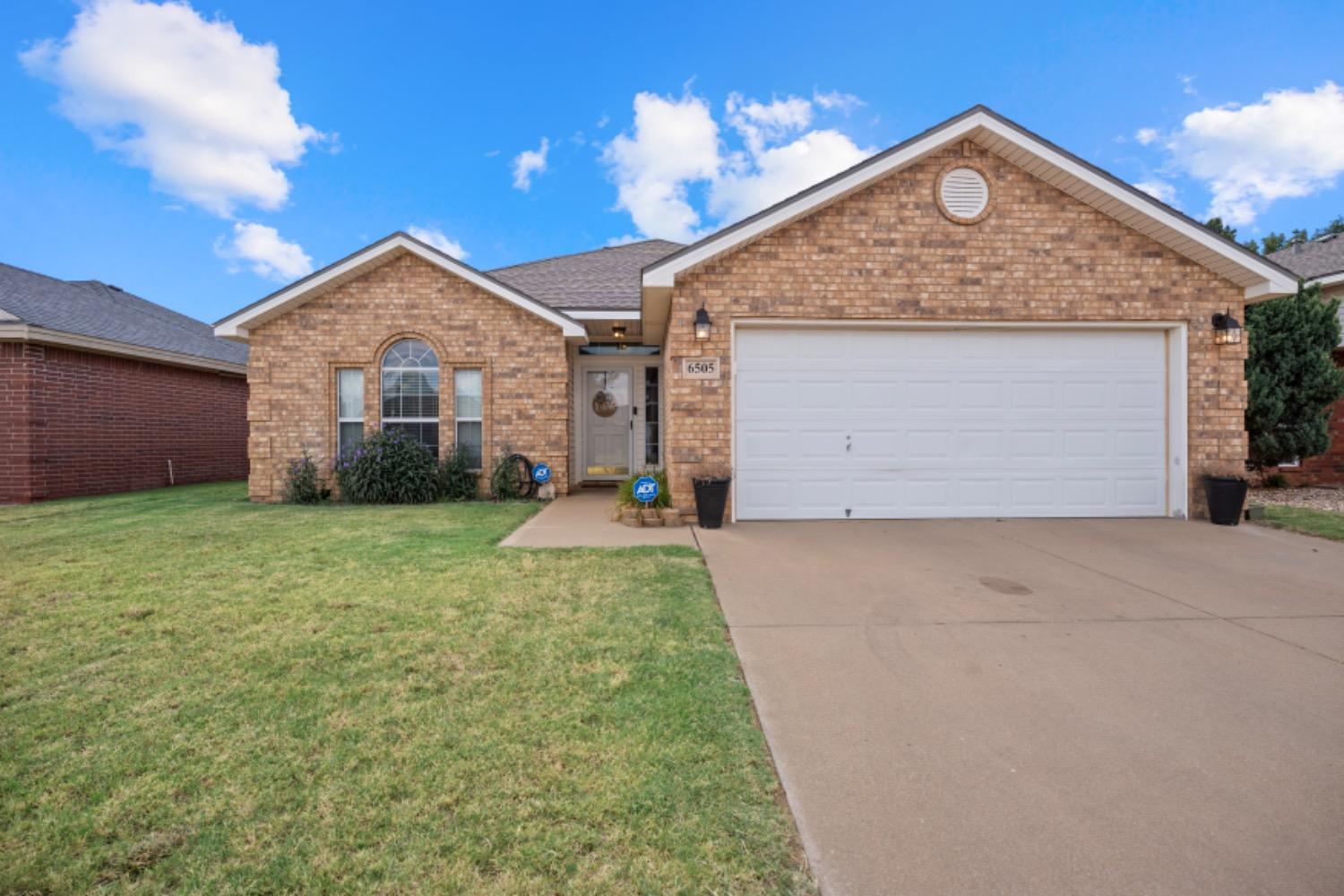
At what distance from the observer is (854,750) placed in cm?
227

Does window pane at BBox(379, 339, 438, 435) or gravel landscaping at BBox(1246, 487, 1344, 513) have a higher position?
window pane at BBox(379, 339, 438, 435)

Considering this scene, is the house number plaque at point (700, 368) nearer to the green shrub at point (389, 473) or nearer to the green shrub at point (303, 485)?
the green shrub at point (389, 473)

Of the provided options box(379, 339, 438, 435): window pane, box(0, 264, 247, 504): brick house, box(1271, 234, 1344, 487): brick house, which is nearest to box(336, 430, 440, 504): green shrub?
box(379, 339, 438, 435): window pane

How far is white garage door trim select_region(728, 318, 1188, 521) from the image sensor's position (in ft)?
23.7

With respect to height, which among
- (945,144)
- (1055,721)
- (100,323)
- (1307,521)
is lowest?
(1055,721)

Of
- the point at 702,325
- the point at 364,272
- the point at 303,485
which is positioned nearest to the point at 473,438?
the point at 303,485

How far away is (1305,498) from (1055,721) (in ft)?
38.2

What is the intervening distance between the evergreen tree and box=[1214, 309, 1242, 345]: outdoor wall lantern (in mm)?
4293

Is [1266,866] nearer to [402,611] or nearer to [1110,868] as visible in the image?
[1110,868]

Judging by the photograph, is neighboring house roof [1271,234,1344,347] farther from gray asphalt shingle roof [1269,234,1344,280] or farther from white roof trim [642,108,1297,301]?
white roof trim [642,108,1297,301]

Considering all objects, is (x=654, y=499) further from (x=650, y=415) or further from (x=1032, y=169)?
(x=1032, y=169)

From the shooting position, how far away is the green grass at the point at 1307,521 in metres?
6.60

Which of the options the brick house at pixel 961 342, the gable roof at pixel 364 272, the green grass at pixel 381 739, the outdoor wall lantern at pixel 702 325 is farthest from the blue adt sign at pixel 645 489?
the gable roof at pixel 364 272

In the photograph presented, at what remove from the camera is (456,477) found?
9594mm
